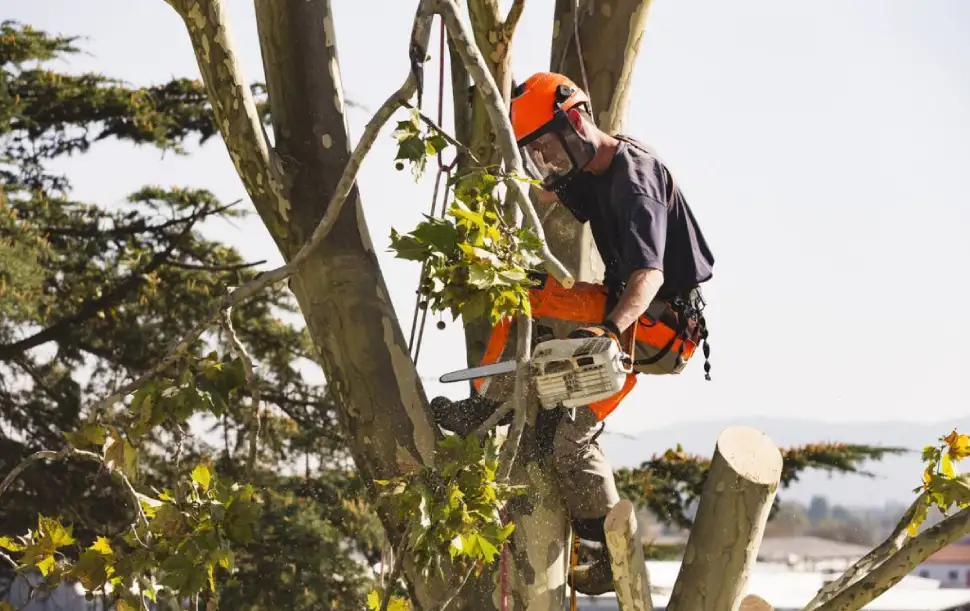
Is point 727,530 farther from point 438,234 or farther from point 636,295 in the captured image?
point 438,234

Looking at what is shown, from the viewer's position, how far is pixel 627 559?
3830 mm

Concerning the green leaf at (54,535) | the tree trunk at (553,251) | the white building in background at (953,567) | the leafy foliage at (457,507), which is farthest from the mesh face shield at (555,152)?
the white building in background at (953,567)

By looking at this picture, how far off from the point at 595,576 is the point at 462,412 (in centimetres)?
74

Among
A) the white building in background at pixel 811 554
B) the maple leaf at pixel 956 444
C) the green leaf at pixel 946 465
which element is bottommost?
the white building in background at pixel 811 554

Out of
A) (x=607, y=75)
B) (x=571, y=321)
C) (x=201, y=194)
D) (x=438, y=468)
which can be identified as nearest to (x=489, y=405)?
(x=571, y=321)

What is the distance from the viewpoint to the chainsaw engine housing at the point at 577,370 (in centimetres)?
340

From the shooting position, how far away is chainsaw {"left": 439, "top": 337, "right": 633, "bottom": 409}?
11.1 feet

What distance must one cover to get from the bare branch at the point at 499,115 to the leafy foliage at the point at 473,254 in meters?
0.05

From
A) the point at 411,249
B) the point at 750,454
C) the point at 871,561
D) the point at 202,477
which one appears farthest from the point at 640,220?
the point at 871,561

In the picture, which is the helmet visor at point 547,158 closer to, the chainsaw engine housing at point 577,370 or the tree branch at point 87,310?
the chainsaw engine housing at point 577,370

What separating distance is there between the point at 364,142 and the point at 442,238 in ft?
1.41

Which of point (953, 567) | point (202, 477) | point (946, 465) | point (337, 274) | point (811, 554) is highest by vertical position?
point (337, 274)

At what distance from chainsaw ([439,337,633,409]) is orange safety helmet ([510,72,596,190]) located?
61cm

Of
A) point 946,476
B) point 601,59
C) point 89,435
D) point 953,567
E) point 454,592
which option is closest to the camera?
point 454,592
